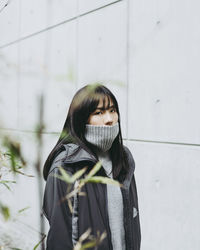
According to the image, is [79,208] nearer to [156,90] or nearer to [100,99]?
[100,99]

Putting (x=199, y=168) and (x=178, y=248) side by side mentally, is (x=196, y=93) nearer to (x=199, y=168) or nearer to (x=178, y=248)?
(x=199, y=168)

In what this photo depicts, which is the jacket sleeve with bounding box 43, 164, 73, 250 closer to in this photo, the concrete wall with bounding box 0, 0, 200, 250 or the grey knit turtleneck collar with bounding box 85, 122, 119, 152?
the grey knit turtleneck collar with bounding box 85, 122, 119, 152

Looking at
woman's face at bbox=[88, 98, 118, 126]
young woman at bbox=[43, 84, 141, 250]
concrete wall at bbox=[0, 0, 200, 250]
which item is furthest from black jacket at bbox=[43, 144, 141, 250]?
concrete wall at bbox=[0, 0, 200, 250]

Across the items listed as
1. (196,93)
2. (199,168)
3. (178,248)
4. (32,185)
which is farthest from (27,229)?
(196,93)

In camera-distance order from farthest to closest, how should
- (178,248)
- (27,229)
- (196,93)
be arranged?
(27,229) < (178,248) < (196,93)

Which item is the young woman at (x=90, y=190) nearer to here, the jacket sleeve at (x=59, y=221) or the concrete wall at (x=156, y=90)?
the jacket sleeve at (x=59, y=221)

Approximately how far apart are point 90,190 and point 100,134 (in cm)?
32

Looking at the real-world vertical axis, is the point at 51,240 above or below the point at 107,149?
below

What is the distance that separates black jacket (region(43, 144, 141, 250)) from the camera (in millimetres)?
1463

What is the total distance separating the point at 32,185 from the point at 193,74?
2.92m

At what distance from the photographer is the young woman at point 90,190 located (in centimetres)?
147

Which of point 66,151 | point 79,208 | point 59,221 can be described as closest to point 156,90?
point 66,151

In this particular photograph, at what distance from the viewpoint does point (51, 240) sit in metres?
1.48

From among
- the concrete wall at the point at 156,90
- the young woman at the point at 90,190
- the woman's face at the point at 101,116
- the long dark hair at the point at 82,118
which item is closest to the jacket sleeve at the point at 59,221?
the young woman at the point at 90,190
